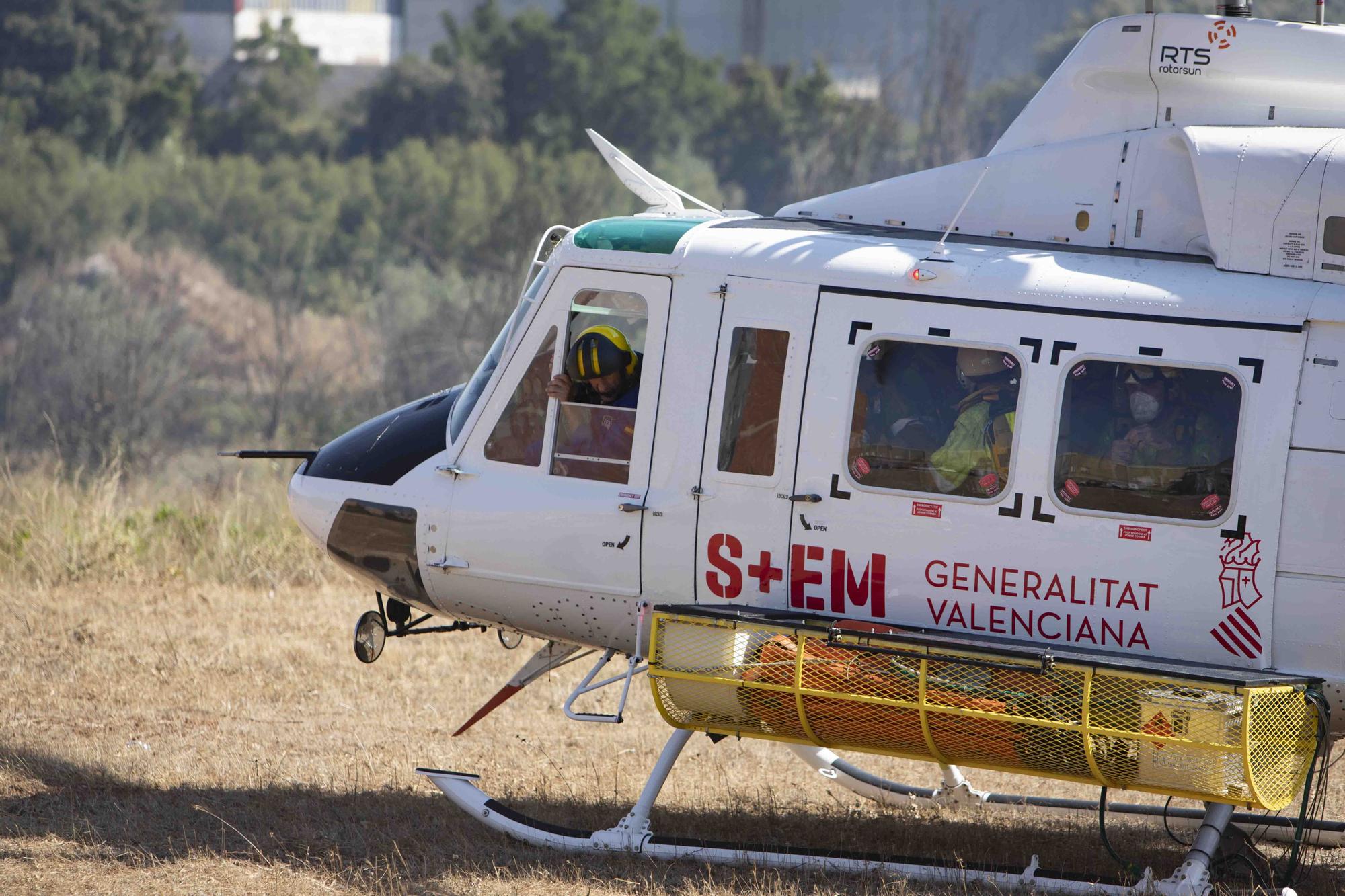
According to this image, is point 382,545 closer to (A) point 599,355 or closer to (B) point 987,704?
(A) point 599,355

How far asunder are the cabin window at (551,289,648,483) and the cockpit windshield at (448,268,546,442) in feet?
0.95

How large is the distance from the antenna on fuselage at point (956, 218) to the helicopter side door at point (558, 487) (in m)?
1.24

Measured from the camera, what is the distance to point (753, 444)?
6.36 m

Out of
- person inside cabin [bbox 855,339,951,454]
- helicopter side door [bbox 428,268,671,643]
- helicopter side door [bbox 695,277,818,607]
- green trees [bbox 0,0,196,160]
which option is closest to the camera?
person inside cabin [bbox 855,339,951,454]

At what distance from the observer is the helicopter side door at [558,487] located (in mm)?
6555

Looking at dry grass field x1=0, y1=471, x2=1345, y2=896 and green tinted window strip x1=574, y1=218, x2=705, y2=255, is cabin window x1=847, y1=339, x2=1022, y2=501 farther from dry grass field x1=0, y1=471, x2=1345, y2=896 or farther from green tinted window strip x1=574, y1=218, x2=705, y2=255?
dry grass field x1=0, y1=471, x2=1345, y2=896

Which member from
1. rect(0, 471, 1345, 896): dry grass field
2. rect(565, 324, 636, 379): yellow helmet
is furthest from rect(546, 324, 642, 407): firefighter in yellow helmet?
rect(0, 471, 1345, 896): dry grass field

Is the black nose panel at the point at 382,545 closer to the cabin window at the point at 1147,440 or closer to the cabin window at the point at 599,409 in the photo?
the cabin window at the point at 599,409

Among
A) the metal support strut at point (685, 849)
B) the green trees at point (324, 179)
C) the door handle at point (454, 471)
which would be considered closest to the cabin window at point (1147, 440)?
the metal support strut at point (685, 849)

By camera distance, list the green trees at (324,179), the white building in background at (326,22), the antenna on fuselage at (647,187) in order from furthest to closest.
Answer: the white building in background at (326,22)
the green trees at (324,179)
the antenna on fuselage at (647,187)

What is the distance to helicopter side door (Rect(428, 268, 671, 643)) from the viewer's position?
6.55 metres

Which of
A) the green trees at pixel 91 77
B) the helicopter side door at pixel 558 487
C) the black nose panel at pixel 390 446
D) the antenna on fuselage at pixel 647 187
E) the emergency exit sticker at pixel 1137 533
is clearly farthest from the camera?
the green trees at pixel 91 77

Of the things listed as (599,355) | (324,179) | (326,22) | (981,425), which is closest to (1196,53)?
(981,425)

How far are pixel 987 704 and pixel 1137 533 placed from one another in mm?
957
